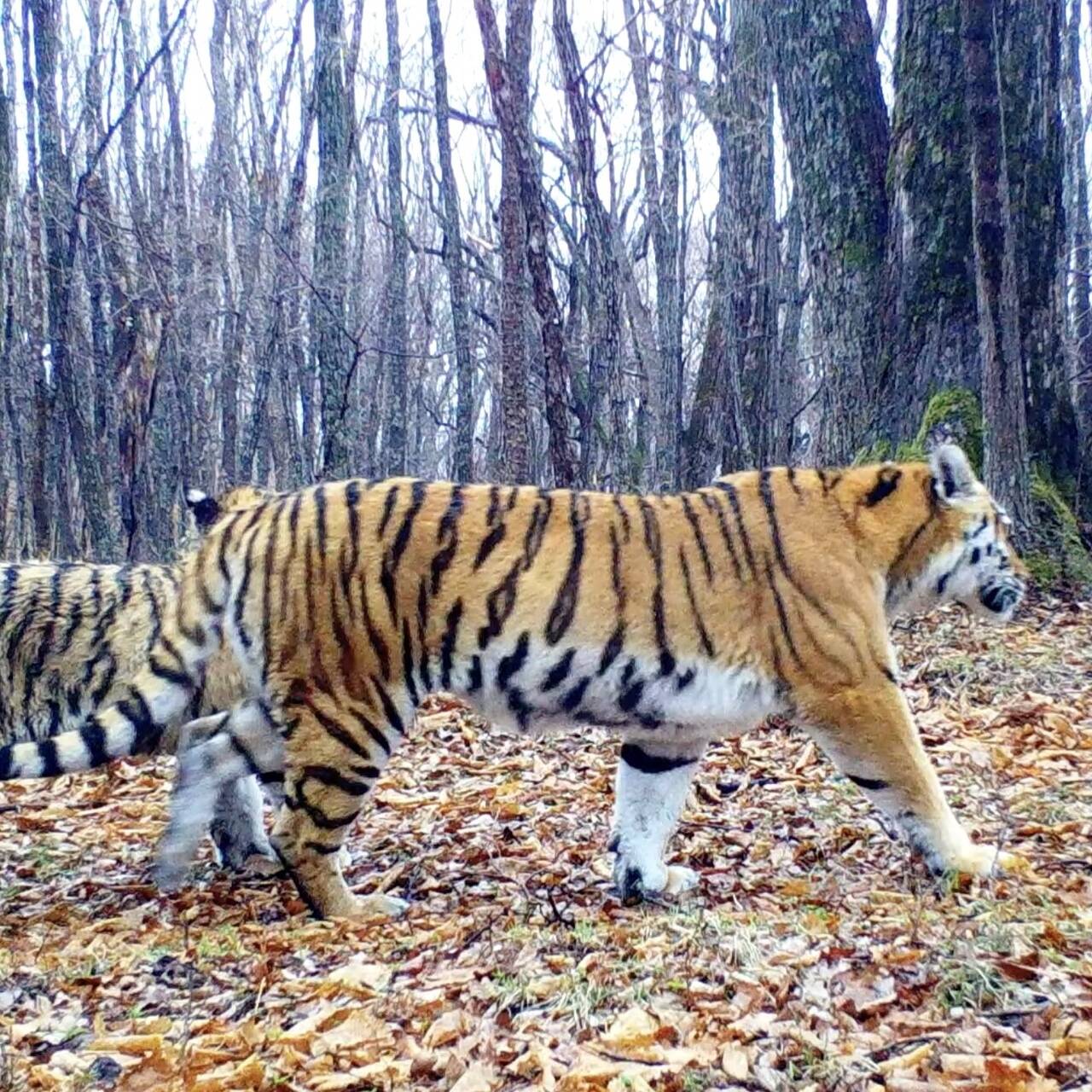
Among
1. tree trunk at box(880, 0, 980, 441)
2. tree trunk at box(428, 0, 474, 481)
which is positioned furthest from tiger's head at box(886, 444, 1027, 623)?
tree trunk at box(428, 0, 474, 481)

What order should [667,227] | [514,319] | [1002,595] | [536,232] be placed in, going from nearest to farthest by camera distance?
[1002,595]
[536,232]
[514,319]
[667,227]

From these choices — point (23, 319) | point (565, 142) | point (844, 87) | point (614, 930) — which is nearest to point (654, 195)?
point (565, 142)

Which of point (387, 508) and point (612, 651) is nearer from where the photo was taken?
point (612, 651)

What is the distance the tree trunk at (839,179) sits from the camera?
8.98m

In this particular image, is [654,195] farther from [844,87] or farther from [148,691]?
[148,691]

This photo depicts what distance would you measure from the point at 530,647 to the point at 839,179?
19.5 ft

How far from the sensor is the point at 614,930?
4.18 m

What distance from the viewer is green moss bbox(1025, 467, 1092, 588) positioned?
845 centimetres

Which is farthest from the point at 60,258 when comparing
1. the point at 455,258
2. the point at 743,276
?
the point at 743,276

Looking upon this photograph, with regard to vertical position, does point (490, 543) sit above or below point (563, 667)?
above

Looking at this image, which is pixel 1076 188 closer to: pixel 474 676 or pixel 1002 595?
pixel 1002 595

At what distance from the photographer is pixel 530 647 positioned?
4723 millimetres

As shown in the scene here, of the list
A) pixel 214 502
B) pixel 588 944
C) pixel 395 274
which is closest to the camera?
pixel 588 944

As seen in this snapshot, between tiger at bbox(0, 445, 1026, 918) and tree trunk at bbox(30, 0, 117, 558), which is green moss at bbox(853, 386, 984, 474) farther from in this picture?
tree trunk at bbox(30, 0, 117, 558)
